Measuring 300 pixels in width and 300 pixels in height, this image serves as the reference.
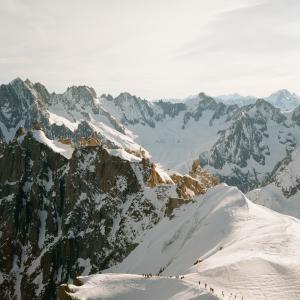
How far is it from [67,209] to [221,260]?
112709 millimetres

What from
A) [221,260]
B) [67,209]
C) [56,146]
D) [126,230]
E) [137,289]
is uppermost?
[56,146]

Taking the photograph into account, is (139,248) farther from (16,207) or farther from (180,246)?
(16,207)

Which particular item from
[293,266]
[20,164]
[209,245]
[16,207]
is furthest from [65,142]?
[293,266]

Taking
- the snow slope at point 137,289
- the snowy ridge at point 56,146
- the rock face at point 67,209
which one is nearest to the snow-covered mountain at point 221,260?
the snow slope at point 137,289

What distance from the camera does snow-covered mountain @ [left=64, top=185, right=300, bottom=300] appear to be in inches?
1633

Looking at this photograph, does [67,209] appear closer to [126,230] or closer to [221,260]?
[126,230]

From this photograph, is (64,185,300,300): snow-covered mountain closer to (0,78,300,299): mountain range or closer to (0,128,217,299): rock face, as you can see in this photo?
(0,78,300,299): mountain range

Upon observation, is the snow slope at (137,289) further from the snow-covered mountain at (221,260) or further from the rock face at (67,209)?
the rock face at (67,209)

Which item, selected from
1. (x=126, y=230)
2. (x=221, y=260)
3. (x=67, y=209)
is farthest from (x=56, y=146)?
(x=221, y=260)

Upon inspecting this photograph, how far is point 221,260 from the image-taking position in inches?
2000

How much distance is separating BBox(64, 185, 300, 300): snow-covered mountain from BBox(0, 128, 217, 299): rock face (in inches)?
967

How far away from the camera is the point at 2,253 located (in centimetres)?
16600

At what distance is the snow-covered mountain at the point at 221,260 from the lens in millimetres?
41469

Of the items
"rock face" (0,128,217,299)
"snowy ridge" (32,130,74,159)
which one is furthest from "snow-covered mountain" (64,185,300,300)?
"snowy ridge" (32,130,74,159)
